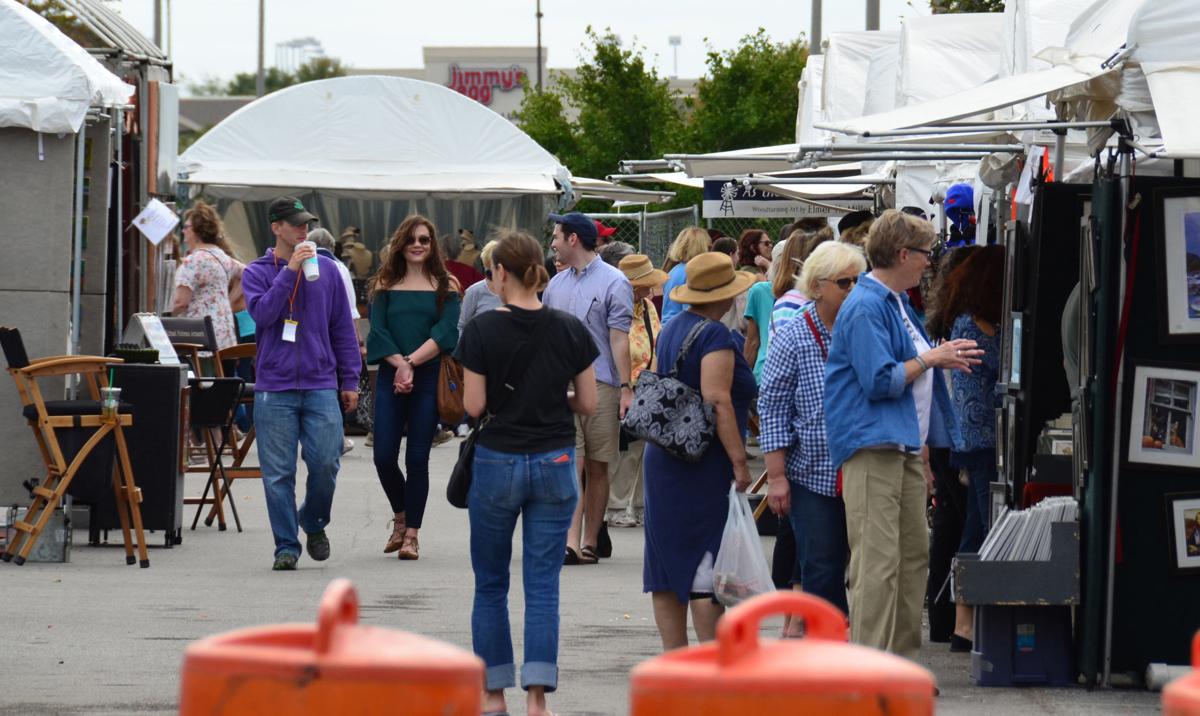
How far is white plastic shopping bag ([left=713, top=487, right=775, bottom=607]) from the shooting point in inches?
282

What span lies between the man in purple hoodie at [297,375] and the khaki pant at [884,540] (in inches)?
159

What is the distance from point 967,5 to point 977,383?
20513 mm

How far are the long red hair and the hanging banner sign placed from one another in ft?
25.3

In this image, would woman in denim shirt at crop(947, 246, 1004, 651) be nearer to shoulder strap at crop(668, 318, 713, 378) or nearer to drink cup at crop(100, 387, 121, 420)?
shoulder strap at crop(668, 318, 713, 378)

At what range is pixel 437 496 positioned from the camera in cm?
1541

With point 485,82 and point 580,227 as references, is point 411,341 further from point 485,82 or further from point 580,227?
point 485,82

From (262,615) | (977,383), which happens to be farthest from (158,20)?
(977,383)

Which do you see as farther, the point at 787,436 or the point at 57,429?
the point at 57,429

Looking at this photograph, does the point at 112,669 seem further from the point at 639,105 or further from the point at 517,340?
the point at 639,105

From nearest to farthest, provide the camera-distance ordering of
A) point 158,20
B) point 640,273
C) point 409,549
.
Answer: point 409,549
point 640,273
point 158,20

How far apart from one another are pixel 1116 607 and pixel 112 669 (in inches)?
158

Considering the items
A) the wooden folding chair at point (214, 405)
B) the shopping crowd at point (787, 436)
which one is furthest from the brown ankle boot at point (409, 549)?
the shopping crowd at point (787, 436)

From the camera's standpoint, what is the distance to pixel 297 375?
34.2 feet

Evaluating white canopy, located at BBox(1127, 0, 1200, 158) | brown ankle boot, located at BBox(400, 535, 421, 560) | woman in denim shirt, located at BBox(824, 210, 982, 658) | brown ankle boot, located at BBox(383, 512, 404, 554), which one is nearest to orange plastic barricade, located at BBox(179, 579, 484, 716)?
woman in denim shirt, located at BBox(824, 210, 982, 658)
